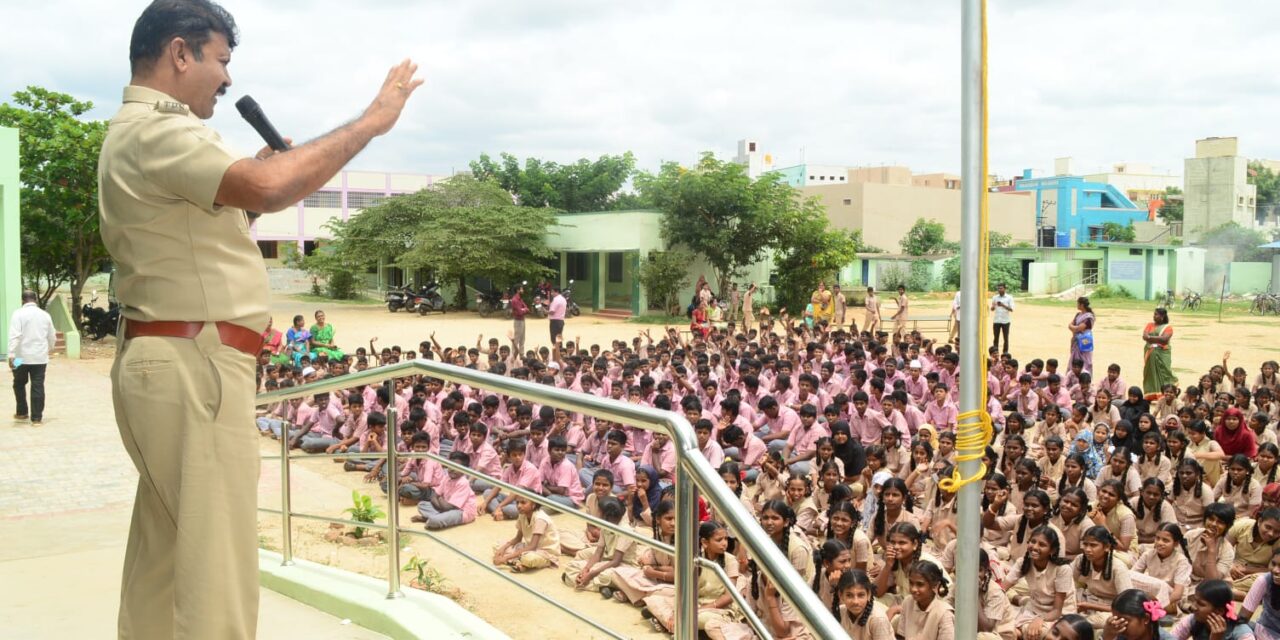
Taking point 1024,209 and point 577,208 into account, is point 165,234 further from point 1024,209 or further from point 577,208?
point 1024,209

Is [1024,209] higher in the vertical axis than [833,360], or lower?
higher

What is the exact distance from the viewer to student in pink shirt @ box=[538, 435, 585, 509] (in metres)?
7.53

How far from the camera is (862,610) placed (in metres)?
4.51

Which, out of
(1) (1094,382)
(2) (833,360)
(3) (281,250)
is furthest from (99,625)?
(3) (281,250)

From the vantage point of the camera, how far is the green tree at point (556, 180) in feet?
120

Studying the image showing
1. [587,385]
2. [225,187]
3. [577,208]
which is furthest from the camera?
[577,208]

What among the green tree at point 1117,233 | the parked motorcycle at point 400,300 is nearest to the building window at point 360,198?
the parked motorcycle at point 400,300

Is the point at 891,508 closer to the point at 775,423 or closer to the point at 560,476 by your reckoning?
the point at 560,476

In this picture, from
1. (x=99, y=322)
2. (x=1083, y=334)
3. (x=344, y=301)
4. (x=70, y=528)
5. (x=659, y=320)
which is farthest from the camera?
(x=344, y=301)

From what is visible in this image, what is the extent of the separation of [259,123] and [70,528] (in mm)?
5120

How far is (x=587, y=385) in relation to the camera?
1087 centimetres

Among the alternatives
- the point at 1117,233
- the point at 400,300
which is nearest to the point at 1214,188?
the point at 1117,233

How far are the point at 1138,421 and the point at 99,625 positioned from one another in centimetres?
765

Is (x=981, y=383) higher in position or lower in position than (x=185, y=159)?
lower
